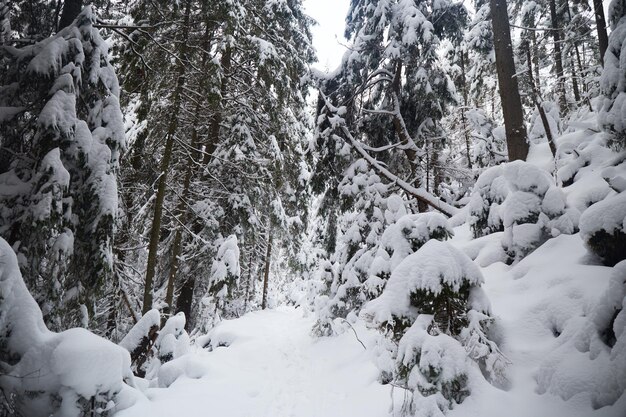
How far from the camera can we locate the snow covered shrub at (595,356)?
247cm

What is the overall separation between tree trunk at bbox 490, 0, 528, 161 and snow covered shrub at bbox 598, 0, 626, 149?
1.87 meters

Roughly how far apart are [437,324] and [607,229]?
2.06 metres

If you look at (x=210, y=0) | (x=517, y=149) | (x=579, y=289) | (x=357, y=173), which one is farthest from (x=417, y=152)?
(x=210, y=0)

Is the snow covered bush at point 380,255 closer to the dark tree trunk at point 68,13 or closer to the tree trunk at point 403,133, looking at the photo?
the tree trunk at point 403,133

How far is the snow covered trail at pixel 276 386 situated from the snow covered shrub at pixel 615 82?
15.2 feet

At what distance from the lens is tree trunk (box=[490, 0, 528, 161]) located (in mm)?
6215

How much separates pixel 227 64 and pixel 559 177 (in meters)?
8.68

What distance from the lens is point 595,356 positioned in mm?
2727

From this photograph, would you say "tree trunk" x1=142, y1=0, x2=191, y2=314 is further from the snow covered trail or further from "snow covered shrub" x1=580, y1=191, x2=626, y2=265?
"snow covered shrub" x1=580, y1=191, x2=626, y2=265

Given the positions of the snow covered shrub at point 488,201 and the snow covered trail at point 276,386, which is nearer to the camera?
the snow covered trail at point 276,386

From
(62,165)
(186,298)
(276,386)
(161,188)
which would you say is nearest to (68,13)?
(62,165)

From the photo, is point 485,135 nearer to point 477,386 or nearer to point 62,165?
point 477,386

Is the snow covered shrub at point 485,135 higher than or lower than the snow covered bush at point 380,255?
higher

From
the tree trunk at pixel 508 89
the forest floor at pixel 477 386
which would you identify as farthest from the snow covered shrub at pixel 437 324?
the tree trunk at pixel 508 89
